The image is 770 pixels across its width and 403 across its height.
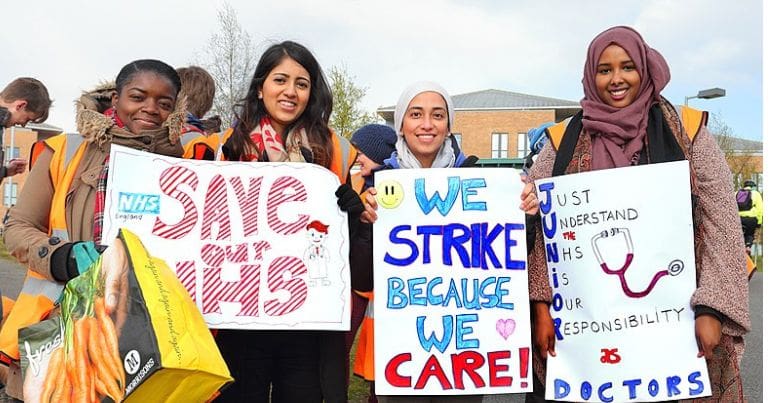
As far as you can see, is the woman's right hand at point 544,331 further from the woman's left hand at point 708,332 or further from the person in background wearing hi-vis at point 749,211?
the person in background wearing hi-vis at point 749,211

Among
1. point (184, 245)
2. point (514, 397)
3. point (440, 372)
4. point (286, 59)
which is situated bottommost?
point (514, 397)

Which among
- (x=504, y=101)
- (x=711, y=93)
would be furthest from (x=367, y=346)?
(x=504, y=101)

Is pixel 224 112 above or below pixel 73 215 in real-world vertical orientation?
above

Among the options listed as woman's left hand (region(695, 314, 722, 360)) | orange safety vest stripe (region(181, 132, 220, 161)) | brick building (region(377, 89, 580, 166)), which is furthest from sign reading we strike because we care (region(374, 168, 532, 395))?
brick building (region(377, 89, 580, 166))

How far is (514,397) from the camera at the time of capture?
17.7 ft

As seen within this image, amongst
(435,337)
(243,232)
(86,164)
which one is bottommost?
(435,337)

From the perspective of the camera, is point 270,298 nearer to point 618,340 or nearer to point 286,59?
point 286,59

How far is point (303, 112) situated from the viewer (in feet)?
10.5

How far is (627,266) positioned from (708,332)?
38 centimetres

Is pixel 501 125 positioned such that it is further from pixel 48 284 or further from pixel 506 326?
pixel 48 284

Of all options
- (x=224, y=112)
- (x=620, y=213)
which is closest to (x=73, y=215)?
(x=620, y=213)

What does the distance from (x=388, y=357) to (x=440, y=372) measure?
0.22m

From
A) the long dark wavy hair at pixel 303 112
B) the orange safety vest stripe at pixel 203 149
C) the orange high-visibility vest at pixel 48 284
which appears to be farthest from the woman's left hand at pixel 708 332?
the orange high-visibility vest at pixel 48 284

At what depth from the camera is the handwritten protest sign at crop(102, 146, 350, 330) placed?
280 centimetres
